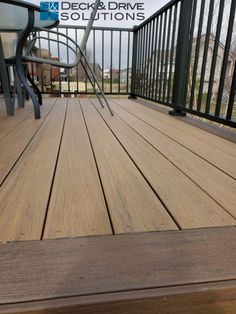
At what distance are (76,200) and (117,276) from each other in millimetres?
325

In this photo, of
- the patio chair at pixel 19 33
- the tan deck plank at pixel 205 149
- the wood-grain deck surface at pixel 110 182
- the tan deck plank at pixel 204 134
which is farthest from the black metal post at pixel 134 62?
the wood-grain deck surface at pixel 110 182

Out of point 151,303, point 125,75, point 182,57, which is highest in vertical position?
point 182,57

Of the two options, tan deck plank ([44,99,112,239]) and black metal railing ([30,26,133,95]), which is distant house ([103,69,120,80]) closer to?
black metal railing ([30,26,133,95])

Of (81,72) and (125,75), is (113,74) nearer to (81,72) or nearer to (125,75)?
(125,75)

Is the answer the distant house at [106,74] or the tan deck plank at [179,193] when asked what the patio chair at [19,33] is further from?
the distant house at [106,74]

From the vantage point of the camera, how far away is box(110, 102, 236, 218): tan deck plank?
83 cm

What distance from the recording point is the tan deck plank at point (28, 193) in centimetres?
63

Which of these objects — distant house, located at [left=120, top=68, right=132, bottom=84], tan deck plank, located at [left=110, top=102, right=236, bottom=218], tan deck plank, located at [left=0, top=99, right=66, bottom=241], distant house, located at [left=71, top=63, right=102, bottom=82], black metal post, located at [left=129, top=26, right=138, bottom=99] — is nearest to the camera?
tan deck plank, located at [left=0, top=99, right=66, bottom=241]

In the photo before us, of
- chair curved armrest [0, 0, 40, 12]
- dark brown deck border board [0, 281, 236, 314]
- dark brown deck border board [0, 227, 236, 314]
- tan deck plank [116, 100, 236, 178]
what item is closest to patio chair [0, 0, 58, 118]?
chair curved armrest [0, 0, 40, 12]

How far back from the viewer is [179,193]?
2.76 feet

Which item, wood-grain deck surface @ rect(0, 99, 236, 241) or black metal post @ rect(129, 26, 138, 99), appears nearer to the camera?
wood-grain deck surface @ rect(0, 99, 236, 241)

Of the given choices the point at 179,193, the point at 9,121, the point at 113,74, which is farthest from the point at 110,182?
the point at 113,74

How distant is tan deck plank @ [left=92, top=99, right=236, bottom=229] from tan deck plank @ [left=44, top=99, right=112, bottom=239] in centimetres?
19

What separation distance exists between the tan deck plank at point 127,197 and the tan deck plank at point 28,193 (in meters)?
0.19
